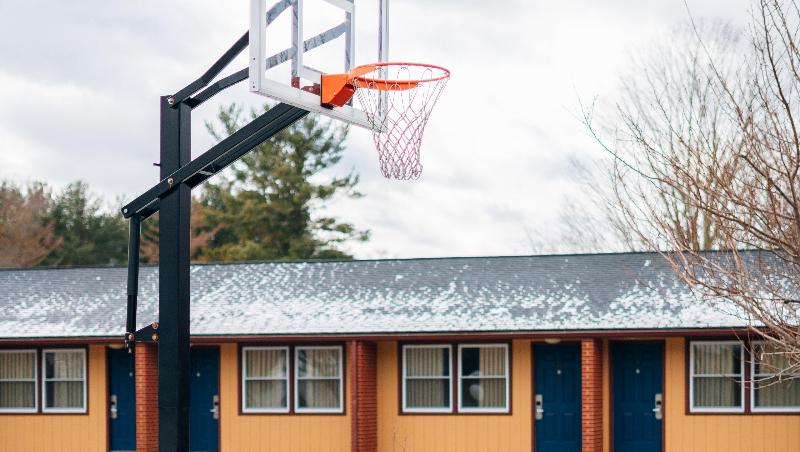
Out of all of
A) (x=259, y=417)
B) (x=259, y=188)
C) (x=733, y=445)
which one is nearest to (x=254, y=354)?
(x=259, y=417)

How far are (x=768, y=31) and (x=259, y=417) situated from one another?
1528 centimetres

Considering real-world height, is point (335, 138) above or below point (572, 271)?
above

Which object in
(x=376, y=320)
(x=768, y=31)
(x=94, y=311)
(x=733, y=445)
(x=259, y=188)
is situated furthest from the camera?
(x=259, y=188)

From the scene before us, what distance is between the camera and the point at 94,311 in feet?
80.2

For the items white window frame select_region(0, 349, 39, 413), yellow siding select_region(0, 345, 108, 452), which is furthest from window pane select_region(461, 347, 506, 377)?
white window frame select_region(0, 349, 39, 413)

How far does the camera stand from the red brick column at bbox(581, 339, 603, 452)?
68.5ft

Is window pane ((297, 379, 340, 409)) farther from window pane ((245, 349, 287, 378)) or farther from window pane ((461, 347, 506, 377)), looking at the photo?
window pane ((461, 347, 506, 377))

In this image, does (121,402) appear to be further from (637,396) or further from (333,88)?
(333,88)

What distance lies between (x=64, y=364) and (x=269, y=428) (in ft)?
14.6

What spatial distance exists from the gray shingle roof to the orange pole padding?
32.5 feet

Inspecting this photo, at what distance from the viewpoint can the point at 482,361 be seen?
2256 cm

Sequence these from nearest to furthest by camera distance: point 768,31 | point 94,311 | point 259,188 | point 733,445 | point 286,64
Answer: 1. point 768,31
2. point 286,64
3. point 733,445
4. point 94,311
5. point 259,188

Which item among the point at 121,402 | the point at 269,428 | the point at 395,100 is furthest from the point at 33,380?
the point at 395,100

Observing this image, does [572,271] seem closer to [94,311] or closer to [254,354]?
[254,354]
